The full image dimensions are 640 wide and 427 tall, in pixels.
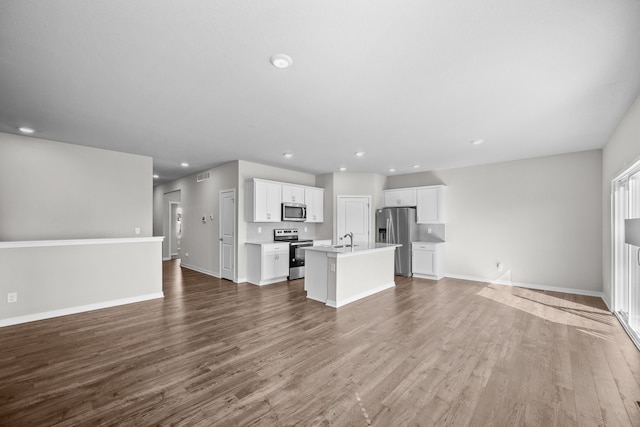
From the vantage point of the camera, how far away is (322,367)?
2.49 metres

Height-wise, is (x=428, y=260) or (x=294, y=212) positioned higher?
(x=294, y=212)

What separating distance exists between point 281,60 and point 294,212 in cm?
451

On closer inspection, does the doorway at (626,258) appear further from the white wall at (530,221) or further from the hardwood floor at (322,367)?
the white wall at (530,221)

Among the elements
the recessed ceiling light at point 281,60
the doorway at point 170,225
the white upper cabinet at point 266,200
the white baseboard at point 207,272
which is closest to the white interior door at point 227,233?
the white baseboard at point 207,272

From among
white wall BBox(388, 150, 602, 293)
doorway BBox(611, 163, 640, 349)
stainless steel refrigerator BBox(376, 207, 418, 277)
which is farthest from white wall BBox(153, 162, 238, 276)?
doorway BBox(611, 163, 640, 349)

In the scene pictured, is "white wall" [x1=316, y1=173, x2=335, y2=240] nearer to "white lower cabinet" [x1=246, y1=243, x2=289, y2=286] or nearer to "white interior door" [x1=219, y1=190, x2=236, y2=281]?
"white lower cabinet" [x1=246, y1=243, x2=289, y2=286]

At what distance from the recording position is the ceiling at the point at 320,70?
1712 millimetres

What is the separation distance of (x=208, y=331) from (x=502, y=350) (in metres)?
3.22

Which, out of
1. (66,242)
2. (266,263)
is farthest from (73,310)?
(266,263)

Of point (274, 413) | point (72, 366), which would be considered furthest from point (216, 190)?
point (274, 413)

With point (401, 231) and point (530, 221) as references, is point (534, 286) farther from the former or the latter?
point (401, 231)

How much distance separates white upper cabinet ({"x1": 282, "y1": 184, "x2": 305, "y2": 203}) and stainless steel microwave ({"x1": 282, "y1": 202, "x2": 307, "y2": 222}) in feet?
0.33

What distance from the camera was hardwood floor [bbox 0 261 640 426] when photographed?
6.25ft

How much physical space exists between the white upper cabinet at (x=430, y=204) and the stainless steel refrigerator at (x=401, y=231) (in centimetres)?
19
